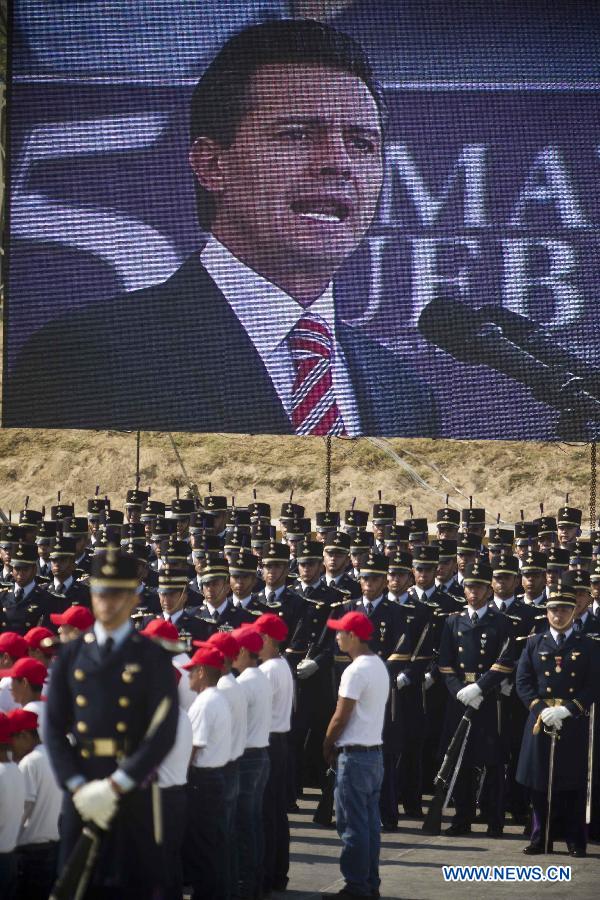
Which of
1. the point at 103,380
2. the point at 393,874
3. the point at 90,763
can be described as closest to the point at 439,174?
the point at 103,380

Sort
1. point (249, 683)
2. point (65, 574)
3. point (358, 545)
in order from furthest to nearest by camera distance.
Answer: point (358, 545) → point (65, 574) → point (249, 683)

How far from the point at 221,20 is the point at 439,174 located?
272 cm

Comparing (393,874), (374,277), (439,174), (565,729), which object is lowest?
(393,874)

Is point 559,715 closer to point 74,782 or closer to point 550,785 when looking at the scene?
point 550,785

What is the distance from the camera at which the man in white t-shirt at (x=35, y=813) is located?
23.2 feet

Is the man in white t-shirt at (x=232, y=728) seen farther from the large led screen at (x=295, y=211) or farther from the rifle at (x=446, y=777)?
the large led screen at (x=295, y=211)

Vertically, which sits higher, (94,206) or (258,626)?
(94,206)

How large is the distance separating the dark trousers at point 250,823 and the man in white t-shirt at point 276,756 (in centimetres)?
44

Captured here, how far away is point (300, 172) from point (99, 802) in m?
12.0

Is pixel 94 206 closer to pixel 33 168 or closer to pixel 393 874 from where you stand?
pixel 33 168

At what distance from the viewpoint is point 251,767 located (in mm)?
8422

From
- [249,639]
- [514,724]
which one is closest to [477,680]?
[514,724]

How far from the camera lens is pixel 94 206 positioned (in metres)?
17.1

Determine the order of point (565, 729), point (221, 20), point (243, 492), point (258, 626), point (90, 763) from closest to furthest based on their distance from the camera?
point (90, 763), point (258, 626), point (565, 729), point (221, 20), point (243, 492)
